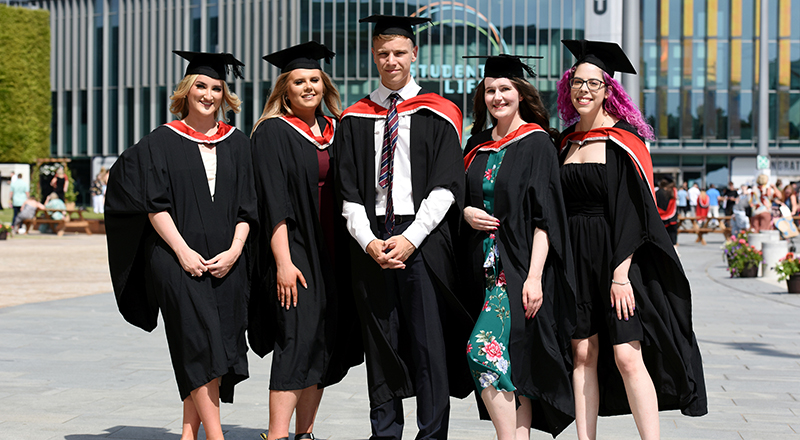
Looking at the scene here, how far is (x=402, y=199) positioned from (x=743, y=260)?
1249cm

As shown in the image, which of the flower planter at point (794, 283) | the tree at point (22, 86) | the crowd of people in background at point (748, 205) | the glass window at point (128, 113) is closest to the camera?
the flower planter at point (794, 283)

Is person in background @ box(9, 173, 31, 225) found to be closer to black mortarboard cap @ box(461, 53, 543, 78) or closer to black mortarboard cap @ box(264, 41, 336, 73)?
black mortarboard cap @ box(264, 41, 336, 73)

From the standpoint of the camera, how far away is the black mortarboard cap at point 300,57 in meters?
4.36

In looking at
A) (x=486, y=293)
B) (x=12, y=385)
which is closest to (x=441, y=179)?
(x=486, y=293)

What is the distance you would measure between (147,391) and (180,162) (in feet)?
8.00

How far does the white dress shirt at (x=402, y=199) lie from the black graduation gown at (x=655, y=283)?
2.45ft

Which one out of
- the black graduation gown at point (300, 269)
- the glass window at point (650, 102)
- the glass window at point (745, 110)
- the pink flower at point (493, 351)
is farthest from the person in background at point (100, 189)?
the glass window at point (745, 110)

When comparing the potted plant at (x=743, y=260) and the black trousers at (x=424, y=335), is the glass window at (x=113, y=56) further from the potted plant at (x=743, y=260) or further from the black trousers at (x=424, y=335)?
the black trousers at (x=424, y=335)

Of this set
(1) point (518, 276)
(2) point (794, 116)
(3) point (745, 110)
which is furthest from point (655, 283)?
(2) point (794, 116)

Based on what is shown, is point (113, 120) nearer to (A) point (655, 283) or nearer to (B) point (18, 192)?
(B) point (18, 192)

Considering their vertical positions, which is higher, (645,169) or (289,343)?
(645,169)

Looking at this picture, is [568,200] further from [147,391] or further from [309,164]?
[147,391]

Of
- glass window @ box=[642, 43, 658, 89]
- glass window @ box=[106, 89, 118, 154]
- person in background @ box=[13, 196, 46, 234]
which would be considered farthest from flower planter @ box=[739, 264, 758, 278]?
glass window @ box=[106, 89, 118, 154]

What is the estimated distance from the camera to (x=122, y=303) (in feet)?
14.0
